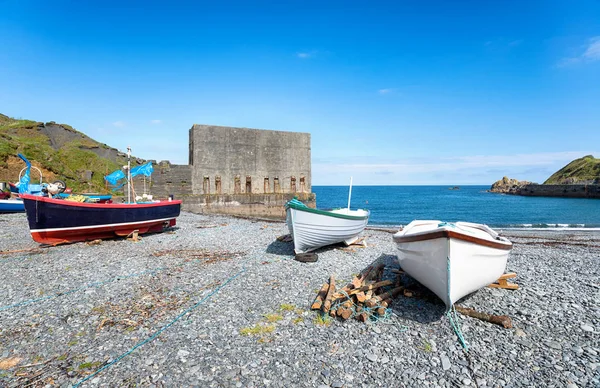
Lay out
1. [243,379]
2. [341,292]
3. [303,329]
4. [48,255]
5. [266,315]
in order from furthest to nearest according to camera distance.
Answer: [48,255] → [341,292] → [266,315] → [303,329] → [243,379]

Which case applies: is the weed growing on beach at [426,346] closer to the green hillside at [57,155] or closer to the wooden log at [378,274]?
the wooden log at [378,274]

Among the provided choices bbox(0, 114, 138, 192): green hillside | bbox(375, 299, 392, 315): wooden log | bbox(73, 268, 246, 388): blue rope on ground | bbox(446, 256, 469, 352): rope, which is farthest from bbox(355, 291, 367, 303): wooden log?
bbox(0, 114, 138, 192): green hillside

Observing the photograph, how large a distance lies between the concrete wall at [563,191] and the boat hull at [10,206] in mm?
92684

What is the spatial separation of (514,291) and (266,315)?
5.38 m

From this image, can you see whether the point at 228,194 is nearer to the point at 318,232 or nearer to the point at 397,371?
the point at 318,232

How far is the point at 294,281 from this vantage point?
297 inches

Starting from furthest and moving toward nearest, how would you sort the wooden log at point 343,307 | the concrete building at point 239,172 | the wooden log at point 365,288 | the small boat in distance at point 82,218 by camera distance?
the concrete building at point 239,172
the small boat in distance at point 82,218
the wooden log at point 365,288
the wooden log at point 343,307

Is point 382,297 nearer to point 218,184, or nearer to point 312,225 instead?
point 312,225

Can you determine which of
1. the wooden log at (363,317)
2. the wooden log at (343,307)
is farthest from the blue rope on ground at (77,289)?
the wooden log at (363,317)

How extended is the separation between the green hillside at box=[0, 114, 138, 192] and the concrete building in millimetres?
9703

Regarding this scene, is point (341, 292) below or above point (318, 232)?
below

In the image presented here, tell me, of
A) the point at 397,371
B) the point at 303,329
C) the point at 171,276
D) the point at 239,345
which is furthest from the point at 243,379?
the point at 171,276

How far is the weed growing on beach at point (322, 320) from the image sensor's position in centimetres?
540

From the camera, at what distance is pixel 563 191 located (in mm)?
74125
